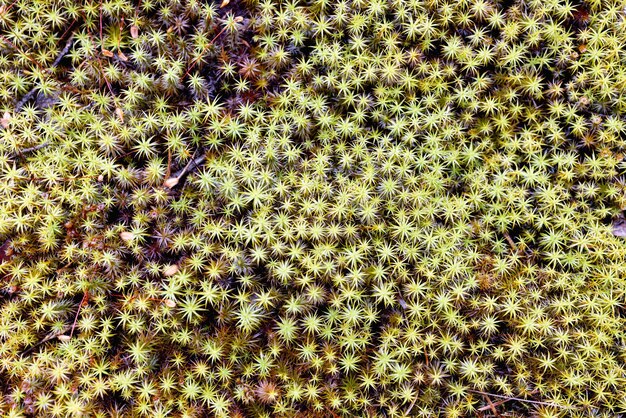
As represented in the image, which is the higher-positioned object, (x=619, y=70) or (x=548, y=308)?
(x=619, y=70)

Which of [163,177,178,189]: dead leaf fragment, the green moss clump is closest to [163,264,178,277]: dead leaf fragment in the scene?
the green moss clump

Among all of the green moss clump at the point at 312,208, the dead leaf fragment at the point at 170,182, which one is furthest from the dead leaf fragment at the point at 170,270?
the dead leaf fragment at the point at 170,182

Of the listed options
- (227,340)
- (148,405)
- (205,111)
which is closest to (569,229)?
(227,340)

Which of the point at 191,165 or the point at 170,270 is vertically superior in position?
the point at 191,165

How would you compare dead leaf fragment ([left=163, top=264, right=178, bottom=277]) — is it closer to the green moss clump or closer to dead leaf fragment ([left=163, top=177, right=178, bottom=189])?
the green moss clump

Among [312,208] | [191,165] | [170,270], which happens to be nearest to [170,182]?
[191,165]

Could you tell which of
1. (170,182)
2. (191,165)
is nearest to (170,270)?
(170,182)

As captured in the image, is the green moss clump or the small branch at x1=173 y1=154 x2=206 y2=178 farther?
the small branch at x1=173 y1=154 x2=206 y2=178

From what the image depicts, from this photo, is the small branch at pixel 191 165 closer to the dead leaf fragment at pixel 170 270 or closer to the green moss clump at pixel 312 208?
the green moss clump at pixel 312 208

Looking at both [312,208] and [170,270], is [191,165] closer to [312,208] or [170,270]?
[170,270]

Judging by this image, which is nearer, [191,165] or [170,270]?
[170,270]

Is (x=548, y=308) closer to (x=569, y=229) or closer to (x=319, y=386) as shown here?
(x=569, y=229)
